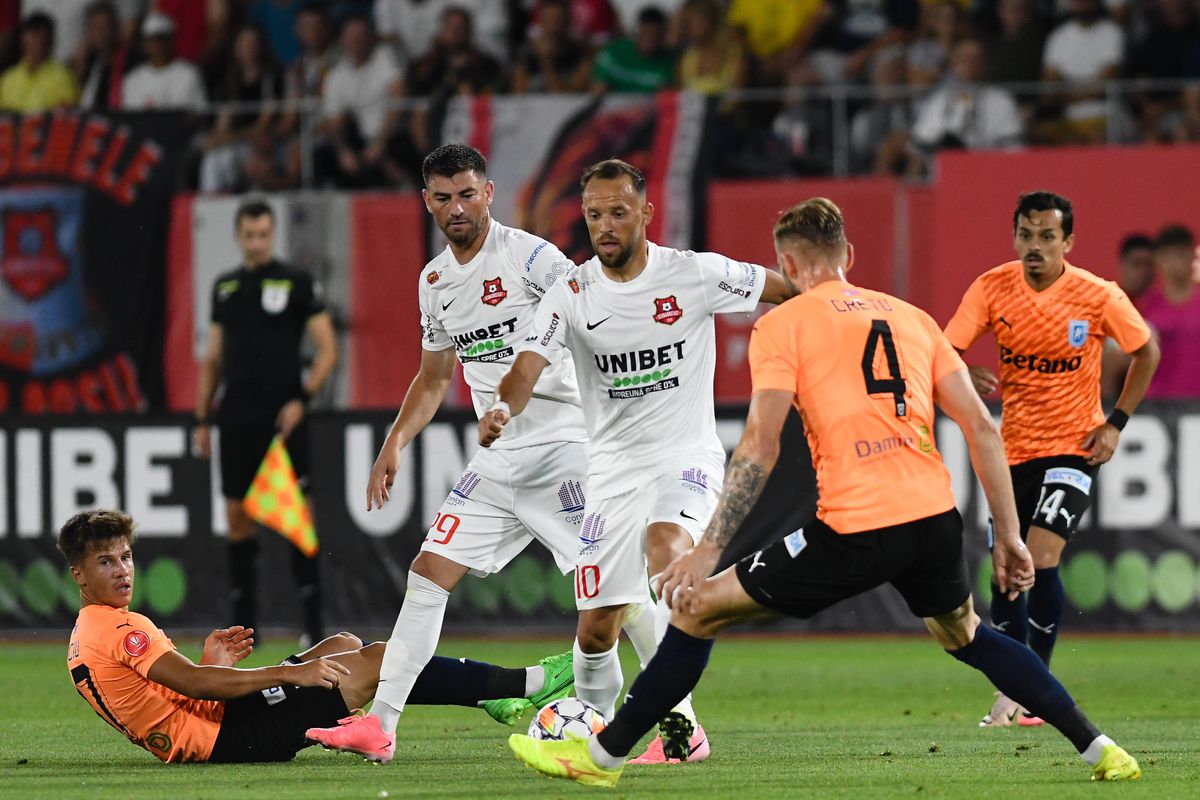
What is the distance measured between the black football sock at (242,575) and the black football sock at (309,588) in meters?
0.28

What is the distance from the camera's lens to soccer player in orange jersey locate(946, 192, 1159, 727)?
326 inches

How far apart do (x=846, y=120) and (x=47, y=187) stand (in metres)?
6.72

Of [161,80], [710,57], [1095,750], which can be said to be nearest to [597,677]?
[1095,750]

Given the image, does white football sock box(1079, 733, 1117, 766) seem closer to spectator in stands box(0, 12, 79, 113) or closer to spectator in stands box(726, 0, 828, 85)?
spectator in stands box(726, 0, 828, 85)

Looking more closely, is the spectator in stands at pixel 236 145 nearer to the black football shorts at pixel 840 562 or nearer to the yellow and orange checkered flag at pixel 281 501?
the yellow and orange checkered flag at pixel 281 501

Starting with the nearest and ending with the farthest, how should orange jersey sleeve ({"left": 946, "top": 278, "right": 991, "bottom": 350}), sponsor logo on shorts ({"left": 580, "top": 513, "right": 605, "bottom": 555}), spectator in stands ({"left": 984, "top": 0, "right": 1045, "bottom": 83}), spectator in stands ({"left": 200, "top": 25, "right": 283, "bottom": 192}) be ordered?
sponsor logo on shorts ({"left": 580, "top": 513, "right": 605, "bottom": 555})
orange jersey sleeve ({"left": 946, "top": 278, "right": 991, "bottom": 350})
spectator in stands ({"left": 984, "top": 0, "right": 1045, "bottom": 83})
spectator in stands ({"left": 200, "top": 25, "right": 283, "bottom": 192})

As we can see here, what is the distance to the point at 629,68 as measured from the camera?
16250 mm

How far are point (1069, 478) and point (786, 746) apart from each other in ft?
6.23

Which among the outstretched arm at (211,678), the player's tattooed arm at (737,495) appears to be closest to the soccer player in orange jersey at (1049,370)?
the player's tattooed arm at (737,495)

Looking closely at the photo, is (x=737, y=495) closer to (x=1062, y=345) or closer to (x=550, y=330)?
(x=550, y=330)

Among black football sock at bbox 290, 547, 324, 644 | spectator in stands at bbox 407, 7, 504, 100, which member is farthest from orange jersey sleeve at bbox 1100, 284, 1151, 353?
spectator in stands at bbox 407, 7, 504, 100

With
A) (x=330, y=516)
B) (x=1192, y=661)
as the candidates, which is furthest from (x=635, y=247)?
(x=330, y=516)

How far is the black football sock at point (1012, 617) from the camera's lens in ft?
27.5

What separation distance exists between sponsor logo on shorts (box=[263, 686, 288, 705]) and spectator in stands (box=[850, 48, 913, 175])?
31.8 ft
